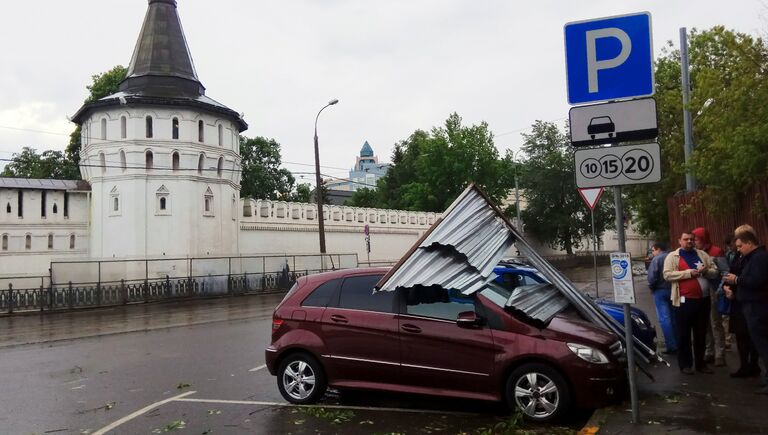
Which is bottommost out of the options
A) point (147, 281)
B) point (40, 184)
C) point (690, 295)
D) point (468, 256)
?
point (147, 281)

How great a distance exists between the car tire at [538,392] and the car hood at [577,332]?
347mm

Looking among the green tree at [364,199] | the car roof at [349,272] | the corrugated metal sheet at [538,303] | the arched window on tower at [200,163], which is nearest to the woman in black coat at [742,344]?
the corrugated metal sheet at [538,303]

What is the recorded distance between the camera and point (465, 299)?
705 cm

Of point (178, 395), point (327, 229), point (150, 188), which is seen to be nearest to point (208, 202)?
point (150, 188)

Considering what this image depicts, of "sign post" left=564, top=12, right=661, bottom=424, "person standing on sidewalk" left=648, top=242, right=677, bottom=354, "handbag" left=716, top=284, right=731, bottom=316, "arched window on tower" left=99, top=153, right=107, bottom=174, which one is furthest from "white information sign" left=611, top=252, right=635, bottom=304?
"arched window on tower" left=99, top=153, right=107, bottom=174

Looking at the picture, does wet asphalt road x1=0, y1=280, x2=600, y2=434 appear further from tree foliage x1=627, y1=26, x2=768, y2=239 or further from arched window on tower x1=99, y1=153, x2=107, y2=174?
arched window on tower x1=99, y1=153, x2=107, y2=174

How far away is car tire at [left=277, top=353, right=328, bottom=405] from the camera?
7.56 meters

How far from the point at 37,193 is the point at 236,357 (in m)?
29.9

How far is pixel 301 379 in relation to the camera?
761cm

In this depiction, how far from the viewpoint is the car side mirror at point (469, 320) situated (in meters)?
6.81

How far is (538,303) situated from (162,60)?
35.7m

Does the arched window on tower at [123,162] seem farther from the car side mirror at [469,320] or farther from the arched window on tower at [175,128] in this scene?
the car side mirror at [469,320]

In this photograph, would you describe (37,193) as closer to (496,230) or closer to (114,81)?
(114,81)

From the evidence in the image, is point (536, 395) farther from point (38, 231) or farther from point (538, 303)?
point (38, 231)
